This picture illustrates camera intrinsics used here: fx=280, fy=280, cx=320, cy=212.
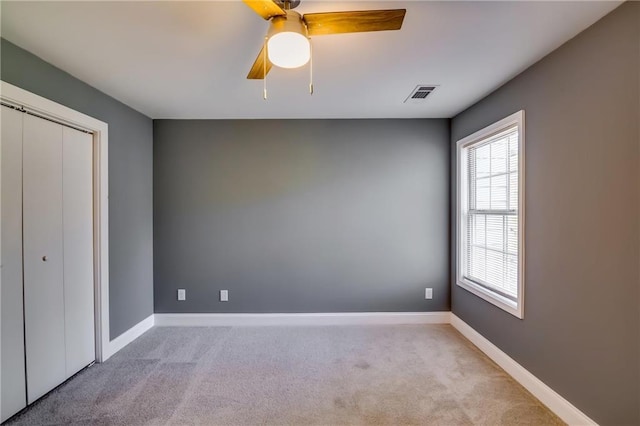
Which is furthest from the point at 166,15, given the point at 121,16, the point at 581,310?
the point at 581,310

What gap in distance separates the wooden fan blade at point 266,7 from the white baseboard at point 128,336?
304cm

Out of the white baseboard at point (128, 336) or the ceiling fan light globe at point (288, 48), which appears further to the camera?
the white baseboard at point (128, 336)

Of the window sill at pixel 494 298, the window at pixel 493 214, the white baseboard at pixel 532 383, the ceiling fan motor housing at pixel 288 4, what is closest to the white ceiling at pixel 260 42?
the ceiling fan motor housing at pixel 288 4

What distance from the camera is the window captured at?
7.43 ft

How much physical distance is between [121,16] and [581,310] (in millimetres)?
3196

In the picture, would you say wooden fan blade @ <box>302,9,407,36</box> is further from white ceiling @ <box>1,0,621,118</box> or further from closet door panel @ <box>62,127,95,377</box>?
closet door panel @ <box>62,127,95,377</box>

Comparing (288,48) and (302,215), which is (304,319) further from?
(288,48)

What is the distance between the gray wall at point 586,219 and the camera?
4.82 feet

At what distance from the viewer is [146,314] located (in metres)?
3.21

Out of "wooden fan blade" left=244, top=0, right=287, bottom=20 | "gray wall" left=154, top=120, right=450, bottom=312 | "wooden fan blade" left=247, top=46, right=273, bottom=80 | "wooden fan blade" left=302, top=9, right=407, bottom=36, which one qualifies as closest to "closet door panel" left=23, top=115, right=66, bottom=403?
"gray wall" left=154, top=120, right=450, bottom=312

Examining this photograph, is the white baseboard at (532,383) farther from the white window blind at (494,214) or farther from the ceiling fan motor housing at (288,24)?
the ceiling fan motor housing at (288,24)

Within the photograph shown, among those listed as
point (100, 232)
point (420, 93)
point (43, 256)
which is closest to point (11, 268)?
point (43, 256)

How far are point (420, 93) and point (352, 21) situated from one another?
1525mm

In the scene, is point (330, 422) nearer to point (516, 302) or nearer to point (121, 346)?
point (516, 302)
